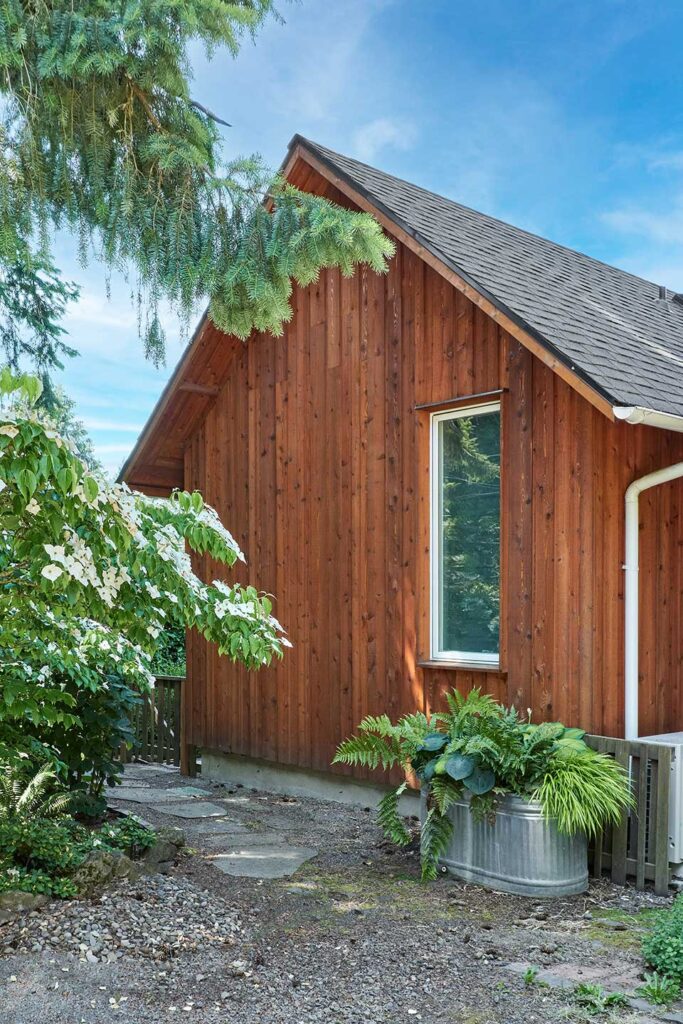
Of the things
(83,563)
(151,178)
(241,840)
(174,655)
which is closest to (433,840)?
(241,840)

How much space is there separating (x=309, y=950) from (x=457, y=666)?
2.59 meters

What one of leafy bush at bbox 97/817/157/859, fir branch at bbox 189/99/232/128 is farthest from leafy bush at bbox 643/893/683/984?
fir branch at bbox 189/99/232/128

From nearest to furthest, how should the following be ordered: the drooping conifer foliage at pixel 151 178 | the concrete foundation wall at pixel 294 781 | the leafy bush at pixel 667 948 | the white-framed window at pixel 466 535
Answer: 1. the leafy bush at pixel 667 948
2. the drooping conifer foliage at pixel 151 178
3. the white-framed window at pixel 466 535
4. the concrete foundation wall at pixel 294 781

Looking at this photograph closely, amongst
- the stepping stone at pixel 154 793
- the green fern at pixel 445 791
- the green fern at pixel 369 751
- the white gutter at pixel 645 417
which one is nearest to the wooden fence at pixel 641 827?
the green fern at pixel 445 791

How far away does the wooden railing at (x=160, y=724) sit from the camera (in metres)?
9.97

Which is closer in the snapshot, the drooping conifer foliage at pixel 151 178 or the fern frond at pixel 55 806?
the drooping conifer foliage at pixel 151 178

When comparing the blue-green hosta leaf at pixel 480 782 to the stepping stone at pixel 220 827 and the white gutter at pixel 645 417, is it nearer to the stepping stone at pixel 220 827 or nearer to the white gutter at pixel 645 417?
the white gutter at pixel 645 417

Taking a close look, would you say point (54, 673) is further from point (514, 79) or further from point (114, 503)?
point (514, 79)

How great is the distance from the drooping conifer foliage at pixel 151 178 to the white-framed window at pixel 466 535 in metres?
2.22

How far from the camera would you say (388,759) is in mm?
5867

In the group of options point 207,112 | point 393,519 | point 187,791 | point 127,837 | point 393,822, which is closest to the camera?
point 207,112

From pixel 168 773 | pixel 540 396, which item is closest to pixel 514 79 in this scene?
pixel 540 396

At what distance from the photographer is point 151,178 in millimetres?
4551

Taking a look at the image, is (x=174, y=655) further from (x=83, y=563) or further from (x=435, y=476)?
(x=83, y=563)
